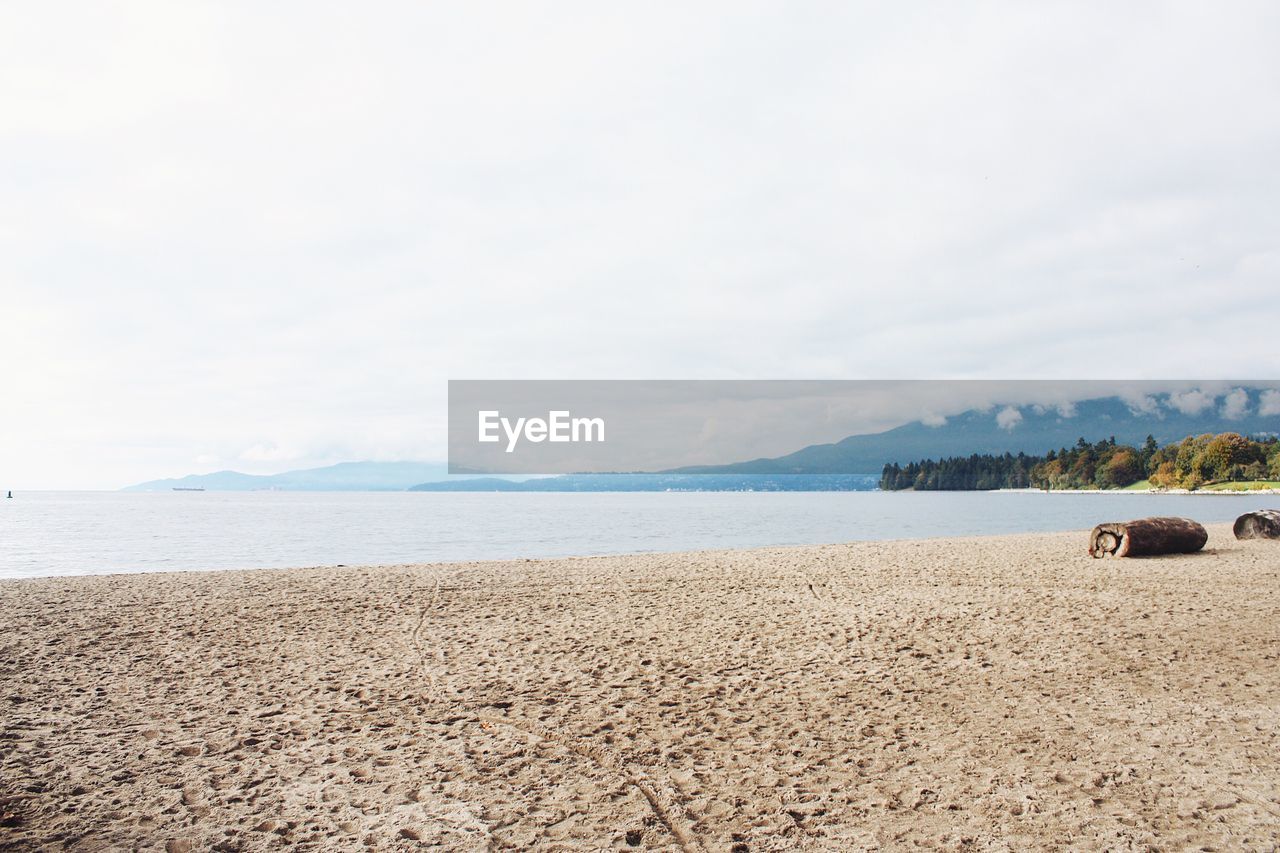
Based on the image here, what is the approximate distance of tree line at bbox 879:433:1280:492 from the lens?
4865 inches

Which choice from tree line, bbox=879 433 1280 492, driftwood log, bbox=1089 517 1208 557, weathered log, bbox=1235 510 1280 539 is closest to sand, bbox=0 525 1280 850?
driftwood log, bbox=1089 517 1208 557

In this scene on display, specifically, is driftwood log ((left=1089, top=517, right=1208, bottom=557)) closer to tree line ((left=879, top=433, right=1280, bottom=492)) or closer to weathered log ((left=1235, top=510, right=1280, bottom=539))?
weathered log ((left=1235, top=510, right=1280, bottom=539))

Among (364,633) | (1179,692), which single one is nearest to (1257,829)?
(1179,692)

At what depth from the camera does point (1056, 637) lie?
8.38 meters

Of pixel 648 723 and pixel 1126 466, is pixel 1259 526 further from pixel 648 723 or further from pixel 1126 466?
pixel 1126 466

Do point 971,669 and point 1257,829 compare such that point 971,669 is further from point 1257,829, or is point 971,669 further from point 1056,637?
point 1257,829

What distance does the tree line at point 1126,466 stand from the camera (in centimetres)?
12356

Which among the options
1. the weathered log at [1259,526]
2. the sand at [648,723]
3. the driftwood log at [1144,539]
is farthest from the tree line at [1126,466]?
the sand at [648,723]

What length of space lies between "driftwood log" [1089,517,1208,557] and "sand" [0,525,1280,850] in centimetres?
537

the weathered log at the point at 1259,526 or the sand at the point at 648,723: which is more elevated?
the sand at the point at 648,723

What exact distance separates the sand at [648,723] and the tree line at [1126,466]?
457 ft

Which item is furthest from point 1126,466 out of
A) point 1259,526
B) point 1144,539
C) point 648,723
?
point 648,723

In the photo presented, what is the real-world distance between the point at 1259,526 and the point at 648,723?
2142cm

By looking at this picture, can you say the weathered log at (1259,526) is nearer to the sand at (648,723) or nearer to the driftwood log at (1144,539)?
the driftwood log at (1144,539)
